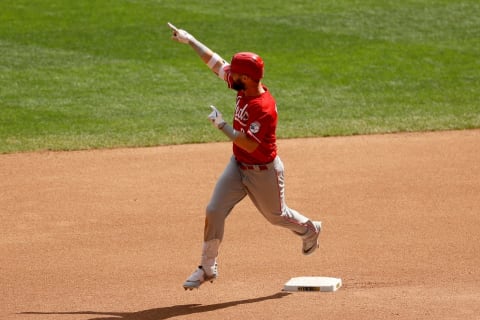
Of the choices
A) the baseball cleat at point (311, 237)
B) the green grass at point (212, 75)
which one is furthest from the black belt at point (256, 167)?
the green grass at point (212, 75)

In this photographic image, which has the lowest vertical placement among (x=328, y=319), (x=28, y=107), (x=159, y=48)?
(x=328, y=319)

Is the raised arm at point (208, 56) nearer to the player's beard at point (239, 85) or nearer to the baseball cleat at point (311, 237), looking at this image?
the player's beard at point (239, 85)

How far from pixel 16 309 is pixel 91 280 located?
0.94m

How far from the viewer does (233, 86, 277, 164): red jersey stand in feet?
25.3

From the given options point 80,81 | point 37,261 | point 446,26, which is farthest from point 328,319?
point 446,26

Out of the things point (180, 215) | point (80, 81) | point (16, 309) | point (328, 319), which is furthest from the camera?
point (80, 81)

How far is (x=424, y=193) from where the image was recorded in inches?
450

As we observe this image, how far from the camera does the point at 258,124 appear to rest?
771 centimetres

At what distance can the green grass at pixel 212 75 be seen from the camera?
49.5 ft

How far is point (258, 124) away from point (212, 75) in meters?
10.0

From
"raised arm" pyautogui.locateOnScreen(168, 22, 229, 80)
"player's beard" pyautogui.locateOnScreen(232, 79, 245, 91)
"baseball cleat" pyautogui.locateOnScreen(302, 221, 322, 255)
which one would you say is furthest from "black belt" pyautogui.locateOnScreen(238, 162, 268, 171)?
"raised arm" pyautogui.locateOnScreen(168, 22, 229, 80)

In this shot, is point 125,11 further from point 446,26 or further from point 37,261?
point 37,261

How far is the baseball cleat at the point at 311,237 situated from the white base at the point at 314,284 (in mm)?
316

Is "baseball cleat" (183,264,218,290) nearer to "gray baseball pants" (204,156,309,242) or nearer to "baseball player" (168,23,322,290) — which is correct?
"baseball player" (168,23,322,290)
